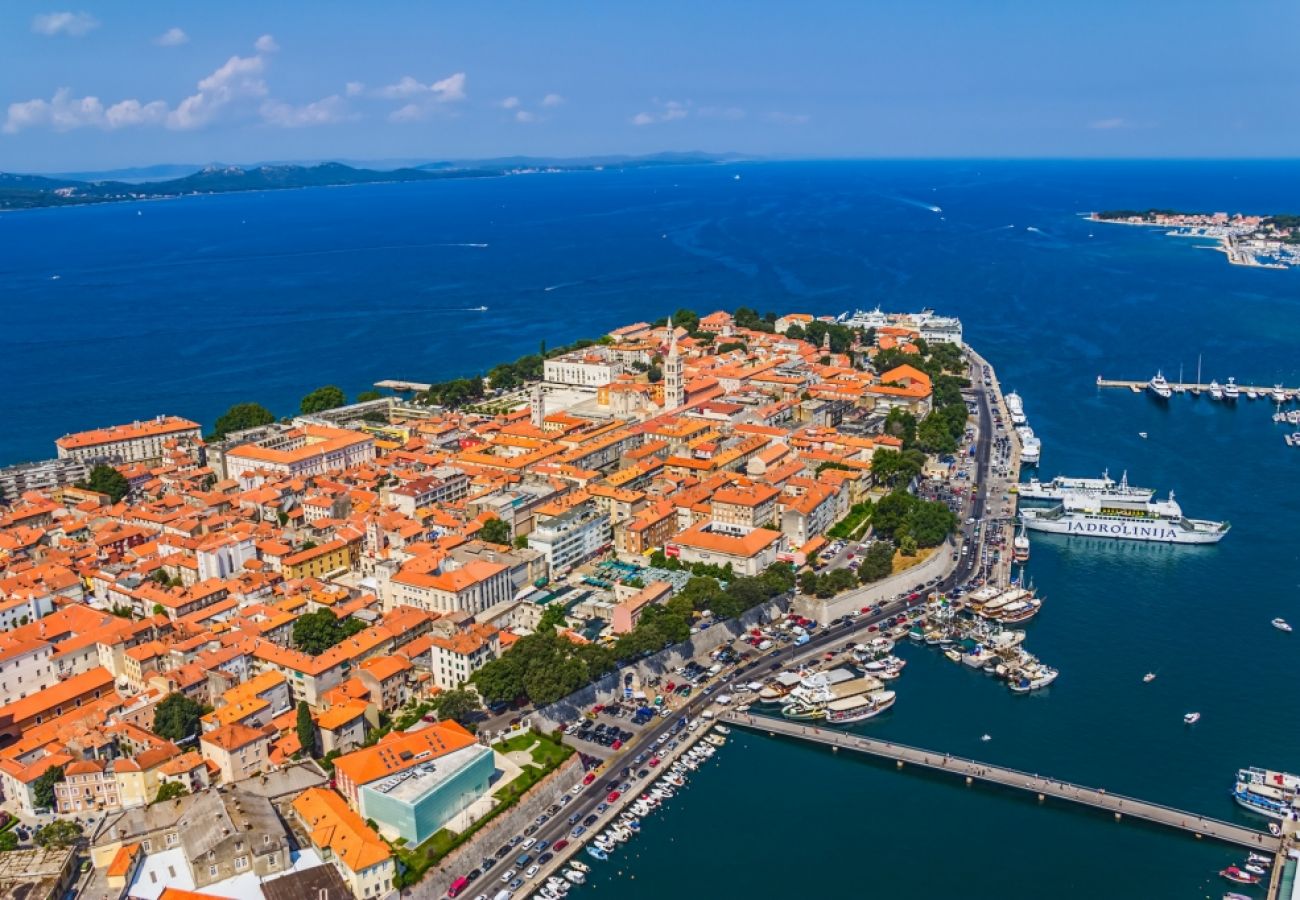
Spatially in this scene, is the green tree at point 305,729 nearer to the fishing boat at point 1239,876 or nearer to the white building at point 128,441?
the fishing boat at point 1239,876

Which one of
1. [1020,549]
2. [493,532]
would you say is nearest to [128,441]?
[493,532]

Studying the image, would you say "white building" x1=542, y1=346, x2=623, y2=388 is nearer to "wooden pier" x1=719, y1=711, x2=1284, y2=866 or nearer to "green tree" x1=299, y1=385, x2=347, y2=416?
"green tree" x1=299, y1=385, x2=347, y2=416

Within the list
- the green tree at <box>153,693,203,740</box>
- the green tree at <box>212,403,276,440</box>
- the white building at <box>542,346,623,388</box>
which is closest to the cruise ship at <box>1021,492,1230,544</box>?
A: the white building at <box>542,346,623,388</box>

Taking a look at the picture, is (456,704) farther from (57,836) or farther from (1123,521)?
(1123,521)

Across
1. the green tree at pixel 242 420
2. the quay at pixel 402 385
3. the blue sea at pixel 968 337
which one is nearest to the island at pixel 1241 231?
the blue sea at pixel 968 337

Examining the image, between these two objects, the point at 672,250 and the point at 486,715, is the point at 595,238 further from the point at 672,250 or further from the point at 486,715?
the point at 486,715

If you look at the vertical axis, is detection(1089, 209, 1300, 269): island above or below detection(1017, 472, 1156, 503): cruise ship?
above

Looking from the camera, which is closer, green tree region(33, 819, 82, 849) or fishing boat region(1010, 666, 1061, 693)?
green tree region(33, 819, 82, 849)
